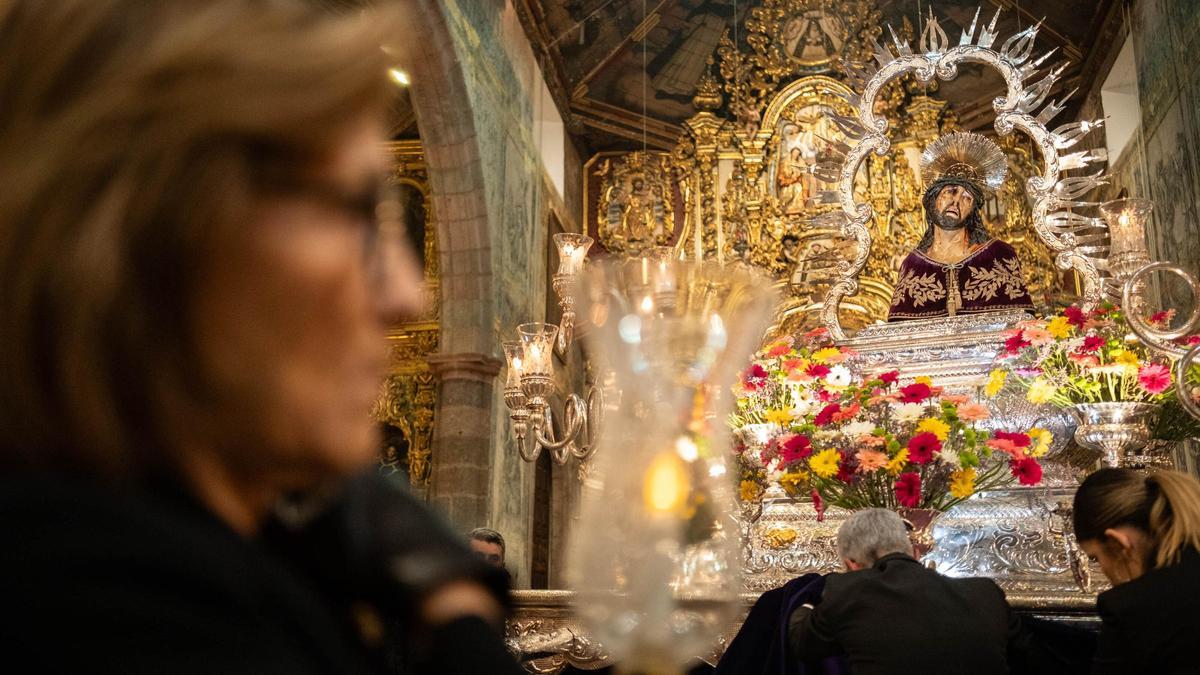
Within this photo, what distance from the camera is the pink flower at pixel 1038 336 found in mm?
4469

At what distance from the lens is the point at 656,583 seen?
2.51 feet

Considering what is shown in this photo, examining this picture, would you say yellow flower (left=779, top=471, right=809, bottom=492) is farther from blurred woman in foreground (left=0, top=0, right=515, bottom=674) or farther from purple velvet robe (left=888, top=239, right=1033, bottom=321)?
blurred woman in foreground (left=0, top=0, right=515, bottom=674)

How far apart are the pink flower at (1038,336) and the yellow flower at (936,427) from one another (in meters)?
0.85

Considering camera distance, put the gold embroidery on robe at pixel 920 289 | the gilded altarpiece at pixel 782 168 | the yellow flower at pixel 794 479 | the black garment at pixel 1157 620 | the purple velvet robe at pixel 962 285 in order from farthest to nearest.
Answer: the gilded altarpiece at pixel 782 168 → the gold embroidery on robe at pixel 920 289 → the purple velvet robe at pixel 962 285 → the yellow flower at pixel 794 479 → the black garment at pixel 1157 620

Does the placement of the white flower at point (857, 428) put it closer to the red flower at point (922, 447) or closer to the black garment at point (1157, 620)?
the red flower at point (922, 447)

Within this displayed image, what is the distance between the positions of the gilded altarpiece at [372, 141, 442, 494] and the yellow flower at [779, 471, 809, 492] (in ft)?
24.8

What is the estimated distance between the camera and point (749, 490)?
167 inches

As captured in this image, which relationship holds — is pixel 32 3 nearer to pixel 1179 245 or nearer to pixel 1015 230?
pixel 1179 245

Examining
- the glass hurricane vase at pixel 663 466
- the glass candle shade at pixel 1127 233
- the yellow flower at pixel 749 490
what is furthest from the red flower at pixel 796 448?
the glass hurricane vase at pixel 663 466

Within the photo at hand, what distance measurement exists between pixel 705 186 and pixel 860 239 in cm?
795

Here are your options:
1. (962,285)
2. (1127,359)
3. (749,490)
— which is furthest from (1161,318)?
(962,285)

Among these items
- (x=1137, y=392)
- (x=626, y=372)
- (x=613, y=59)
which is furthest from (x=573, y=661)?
(x=613, y=59)

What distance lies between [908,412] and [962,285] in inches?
120

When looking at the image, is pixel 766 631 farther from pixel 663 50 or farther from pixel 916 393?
pixel 663 50
